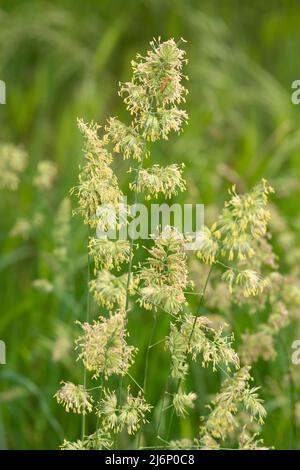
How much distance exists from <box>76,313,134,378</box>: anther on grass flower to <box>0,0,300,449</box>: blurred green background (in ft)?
2.28

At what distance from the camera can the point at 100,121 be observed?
426 centimetres

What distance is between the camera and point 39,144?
3789 millimetres

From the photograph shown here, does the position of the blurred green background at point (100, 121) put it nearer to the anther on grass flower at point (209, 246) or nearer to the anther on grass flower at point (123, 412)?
the anther on grass flower at point (123, 412)

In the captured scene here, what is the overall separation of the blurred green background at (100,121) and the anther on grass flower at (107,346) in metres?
0.70

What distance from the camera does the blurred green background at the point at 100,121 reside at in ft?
8.07

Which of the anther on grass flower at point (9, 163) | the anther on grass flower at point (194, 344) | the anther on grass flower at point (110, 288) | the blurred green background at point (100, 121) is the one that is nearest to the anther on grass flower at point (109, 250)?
the anther on grass flower at point (110, 288)

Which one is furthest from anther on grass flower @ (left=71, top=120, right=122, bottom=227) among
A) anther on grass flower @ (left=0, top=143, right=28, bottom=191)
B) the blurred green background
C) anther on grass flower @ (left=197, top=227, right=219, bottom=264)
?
anther on grass flower @ (left=0, top=143, right=28, bottom=191)

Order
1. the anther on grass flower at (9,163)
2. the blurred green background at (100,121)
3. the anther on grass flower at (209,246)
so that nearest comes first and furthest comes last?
the anther on grass flower at (209,246) → the anther on grass flower at (9,163) → the blurred green background at (100,121)

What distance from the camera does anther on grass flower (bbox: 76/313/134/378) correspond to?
130cm

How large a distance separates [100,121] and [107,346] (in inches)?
119

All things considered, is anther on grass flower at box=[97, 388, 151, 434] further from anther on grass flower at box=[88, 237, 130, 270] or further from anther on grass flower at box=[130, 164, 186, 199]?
anther on grass flower at box=[130, 164, 186, 199]

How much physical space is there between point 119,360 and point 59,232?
2.82 ft

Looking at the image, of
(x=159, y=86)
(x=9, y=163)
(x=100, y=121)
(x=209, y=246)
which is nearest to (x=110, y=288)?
(x=209, y=246)
